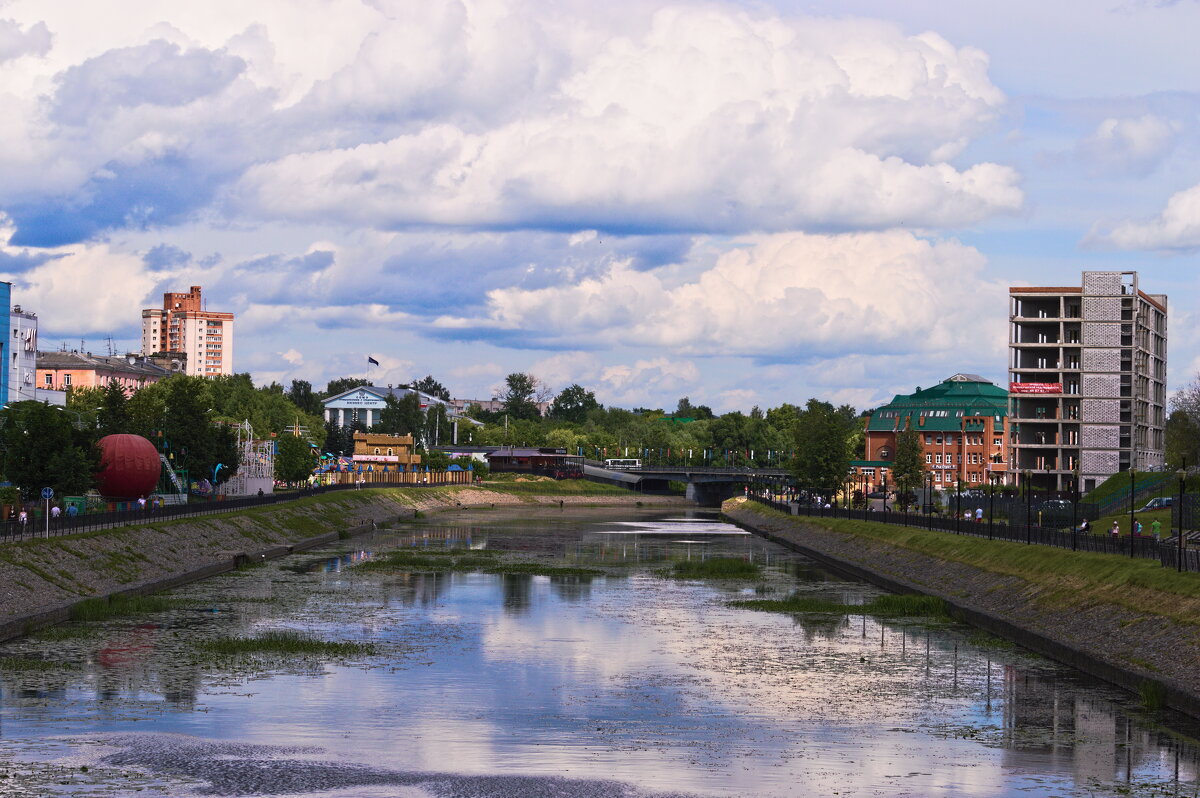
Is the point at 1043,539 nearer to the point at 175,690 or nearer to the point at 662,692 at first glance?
the point at 662,692

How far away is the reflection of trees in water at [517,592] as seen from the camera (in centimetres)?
6994

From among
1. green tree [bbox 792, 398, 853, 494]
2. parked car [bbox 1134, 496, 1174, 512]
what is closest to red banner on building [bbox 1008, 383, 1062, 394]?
green tree [bbox 792, 398, 853, 494]

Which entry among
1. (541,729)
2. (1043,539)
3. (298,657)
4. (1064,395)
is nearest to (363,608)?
(298,657)

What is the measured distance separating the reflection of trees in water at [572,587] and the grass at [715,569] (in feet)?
24.7

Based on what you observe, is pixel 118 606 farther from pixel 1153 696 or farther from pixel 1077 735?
pixel 1153 696

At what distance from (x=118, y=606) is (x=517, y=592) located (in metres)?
24.3

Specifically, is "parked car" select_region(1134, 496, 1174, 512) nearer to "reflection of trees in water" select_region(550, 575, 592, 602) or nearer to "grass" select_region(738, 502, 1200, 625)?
"grass" select_region(738, 502, 1200, 625)

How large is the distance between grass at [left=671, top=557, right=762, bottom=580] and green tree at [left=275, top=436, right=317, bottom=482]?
271 feet

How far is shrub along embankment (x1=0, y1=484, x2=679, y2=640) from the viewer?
56000 mm

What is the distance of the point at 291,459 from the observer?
571ft

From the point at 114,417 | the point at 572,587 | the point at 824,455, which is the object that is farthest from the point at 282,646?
the point at 824,455

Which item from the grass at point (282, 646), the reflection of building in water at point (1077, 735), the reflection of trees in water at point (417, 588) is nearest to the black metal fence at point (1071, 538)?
the reflection of building in water at point (1077, 735)

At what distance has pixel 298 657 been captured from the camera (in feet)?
164

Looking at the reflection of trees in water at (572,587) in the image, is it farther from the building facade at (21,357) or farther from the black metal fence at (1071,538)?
the building facade at (21,357)
